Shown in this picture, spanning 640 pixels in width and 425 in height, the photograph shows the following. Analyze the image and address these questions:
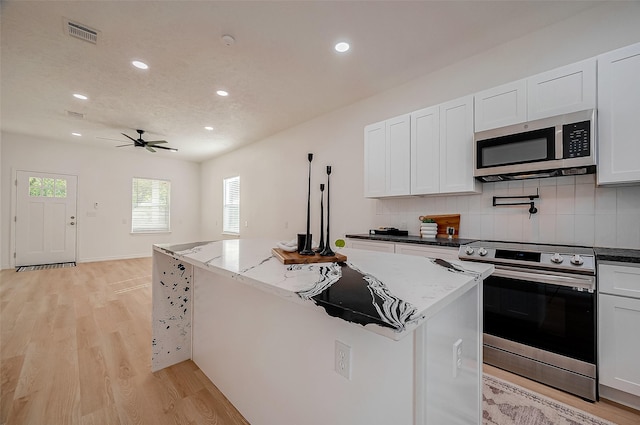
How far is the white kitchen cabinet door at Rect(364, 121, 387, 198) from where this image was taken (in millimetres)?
3055

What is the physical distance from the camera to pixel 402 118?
2879mm

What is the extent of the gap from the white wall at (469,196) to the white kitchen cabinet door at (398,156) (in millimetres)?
344

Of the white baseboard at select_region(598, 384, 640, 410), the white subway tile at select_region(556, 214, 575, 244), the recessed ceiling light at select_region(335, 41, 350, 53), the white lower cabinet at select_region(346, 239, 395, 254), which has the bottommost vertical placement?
the white baseboard at select_region(598, 384, 640, 410)

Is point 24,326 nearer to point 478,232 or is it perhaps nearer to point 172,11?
point 172,11

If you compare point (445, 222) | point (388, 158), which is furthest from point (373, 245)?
point (388, 158)

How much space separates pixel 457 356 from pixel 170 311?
2041 millimetres

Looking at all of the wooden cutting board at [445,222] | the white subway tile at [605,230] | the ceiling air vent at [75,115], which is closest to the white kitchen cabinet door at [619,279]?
the white subway tile at [605,230]

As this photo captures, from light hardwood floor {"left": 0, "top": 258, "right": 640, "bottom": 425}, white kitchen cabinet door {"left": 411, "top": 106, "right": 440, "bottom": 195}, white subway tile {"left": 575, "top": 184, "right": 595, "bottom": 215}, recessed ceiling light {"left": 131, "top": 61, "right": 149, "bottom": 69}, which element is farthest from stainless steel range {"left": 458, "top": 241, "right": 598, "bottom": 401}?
recessed ceiling light {"left": 131, "top": 61, "right": 149, "bottom": 69}

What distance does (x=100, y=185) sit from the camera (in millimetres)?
6289

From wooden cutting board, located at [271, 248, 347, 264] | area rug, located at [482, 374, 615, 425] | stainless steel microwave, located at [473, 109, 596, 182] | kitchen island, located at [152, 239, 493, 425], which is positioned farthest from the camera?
stainless steel microwave, located at [473, 109, 596, 182]

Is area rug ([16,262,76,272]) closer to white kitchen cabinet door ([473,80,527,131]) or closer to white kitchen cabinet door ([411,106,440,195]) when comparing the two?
white kitchen cabinet door ([411,106,440,195])

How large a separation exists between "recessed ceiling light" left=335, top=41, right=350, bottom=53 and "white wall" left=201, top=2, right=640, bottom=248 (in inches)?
39.9

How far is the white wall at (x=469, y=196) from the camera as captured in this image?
1.99 m

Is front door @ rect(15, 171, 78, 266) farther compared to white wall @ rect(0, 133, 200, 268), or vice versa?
front door @ rect(15, 171, 78, 266)
